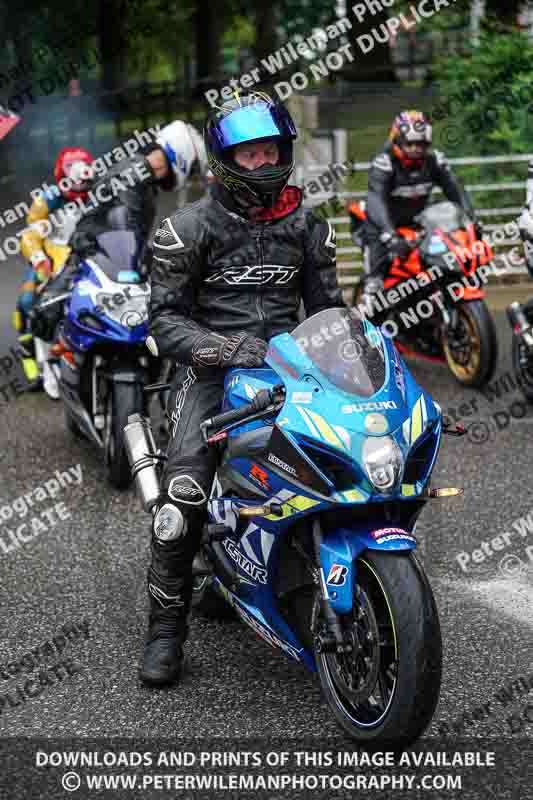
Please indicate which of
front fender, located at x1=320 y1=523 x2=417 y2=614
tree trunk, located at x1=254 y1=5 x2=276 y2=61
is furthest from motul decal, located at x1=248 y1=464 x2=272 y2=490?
tree trunk, located at x1=254 y1=5 x2=276 y2=61

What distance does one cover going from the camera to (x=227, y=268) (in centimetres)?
471

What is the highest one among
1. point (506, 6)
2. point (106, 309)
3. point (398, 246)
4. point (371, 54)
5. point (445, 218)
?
point (106, 309)

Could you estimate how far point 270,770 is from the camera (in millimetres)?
4113

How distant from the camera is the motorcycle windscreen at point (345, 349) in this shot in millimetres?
4062

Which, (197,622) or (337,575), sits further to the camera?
(197,622)

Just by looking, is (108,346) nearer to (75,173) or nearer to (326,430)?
(75,173)

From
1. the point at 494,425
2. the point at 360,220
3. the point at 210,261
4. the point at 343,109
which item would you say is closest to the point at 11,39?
the point at 343,109

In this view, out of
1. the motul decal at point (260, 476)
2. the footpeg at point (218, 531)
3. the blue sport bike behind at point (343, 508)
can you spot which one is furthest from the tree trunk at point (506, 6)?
the motul decal at point (260, 476)

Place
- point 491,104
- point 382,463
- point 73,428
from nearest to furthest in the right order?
point 382,463
point 73,428
point 491,104

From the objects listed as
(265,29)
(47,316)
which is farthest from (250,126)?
(265,29)

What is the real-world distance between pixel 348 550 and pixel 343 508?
0.49 feet

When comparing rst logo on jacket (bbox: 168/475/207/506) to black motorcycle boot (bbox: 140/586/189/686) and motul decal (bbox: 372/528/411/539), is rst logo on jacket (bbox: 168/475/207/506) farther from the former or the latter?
motul decal (bbox: 372/528/411/539)

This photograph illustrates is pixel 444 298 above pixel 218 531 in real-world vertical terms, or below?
below

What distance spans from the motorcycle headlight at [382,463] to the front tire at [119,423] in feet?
10.5
